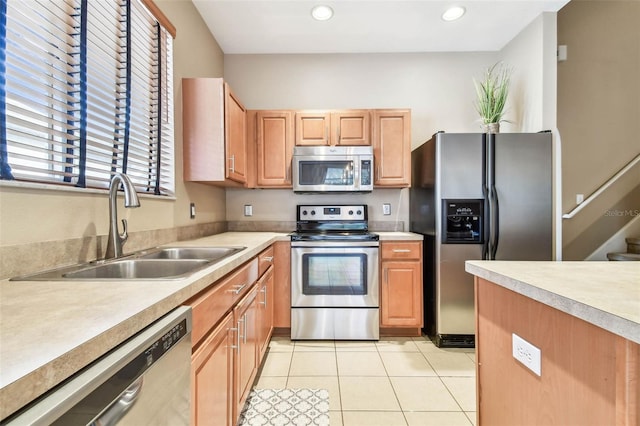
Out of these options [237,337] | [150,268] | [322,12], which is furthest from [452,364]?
[322,12]

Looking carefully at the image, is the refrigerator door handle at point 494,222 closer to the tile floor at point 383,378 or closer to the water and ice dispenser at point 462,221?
the water and ice dispenser at point 462,221

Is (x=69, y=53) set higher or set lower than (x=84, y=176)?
higher

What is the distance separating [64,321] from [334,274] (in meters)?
2.05

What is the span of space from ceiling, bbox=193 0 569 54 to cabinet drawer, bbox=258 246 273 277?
197 cm

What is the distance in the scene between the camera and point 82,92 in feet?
4.08

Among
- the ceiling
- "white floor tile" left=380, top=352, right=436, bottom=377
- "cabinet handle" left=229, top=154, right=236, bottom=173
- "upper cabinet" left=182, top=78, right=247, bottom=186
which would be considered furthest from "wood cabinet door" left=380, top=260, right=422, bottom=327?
the ceiling

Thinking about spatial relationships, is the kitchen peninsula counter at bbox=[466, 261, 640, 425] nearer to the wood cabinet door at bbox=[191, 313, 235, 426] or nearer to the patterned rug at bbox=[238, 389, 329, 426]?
the patterned rug at bbox=[238, 389, 329, 426]

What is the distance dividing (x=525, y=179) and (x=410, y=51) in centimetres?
175

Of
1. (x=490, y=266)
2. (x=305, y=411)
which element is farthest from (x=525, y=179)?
(x=305, y=411)

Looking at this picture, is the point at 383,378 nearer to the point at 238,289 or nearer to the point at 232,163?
the point at 238,289

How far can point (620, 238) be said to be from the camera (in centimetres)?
326

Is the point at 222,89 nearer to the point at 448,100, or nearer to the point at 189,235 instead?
the point at 189,235

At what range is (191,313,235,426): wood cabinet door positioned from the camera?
3.13 feet

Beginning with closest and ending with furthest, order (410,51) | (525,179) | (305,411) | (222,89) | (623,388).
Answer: (623,388)
(305,411)
(222,89)
(525,179)
(410,51)
